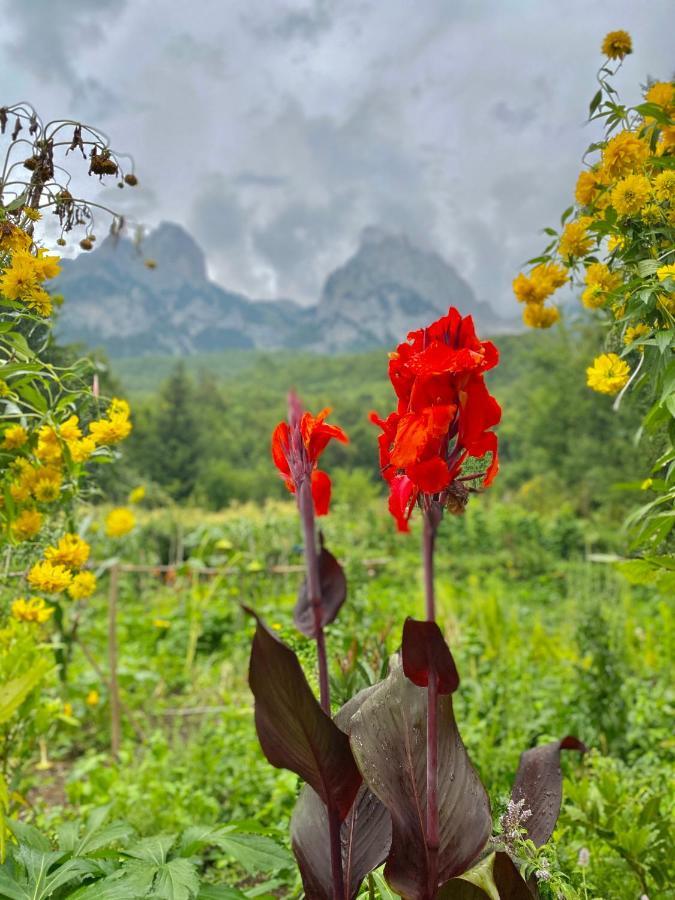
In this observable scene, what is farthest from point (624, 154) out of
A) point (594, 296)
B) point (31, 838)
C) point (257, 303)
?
point (257, 303)

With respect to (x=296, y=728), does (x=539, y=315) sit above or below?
above

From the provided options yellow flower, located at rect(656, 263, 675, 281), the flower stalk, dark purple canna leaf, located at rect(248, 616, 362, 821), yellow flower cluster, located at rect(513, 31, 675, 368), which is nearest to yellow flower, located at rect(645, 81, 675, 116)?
yellow flower cluster, located at rect(513, 31, 675, 368)

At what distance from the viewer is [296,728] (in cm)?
95

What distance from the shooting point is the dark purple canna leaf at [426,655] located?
91 cm

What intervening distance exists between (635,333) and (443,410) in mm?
900

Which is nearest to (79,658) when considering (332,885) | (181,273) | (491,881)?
(332,885)

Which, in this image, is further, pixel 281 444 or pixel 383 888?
pixel 383 888

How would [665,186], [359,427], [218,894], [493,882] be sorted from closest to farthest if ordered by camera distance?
[493,882]
[218,894]
[665,186]
[359,427]

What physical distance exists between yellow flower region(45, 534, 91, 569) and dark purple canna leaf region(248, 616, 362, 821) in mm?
879

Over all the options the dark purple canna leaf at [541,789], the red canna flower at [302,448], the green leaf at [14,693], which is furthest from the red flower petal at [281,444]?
the dark purple canna leaf at [541,789]

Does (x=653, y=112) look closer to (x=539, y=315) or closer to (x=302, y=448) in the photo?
(x=539, y=315)

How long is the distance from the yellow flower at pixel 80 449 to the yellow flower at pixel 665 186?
4.52ft

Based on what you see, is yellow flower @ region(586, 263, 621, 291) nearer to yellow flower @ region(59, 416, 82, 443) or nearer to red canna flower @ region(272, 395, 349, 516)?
red canna flower @ region(272, 395, 349, 516)

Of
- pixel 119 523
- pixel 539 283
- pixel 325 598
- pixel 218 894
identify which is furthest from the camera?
pixel 119 523
